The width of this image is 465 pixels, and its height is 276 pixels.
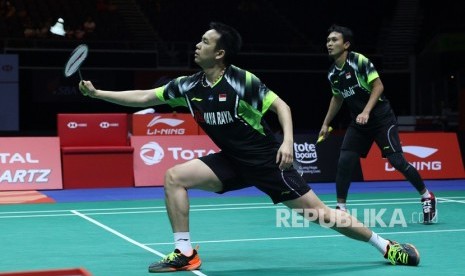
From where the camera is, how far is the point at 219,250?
251 inches

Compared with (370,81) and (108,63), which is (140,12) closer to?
(108,63)

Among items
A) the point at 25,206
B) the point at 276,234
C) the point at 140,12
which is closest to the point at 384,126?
the point at 276,234

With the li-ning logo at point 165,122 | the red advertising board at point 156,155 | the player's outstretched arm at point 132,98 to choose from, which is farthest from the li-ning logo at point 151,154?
the player's outstretched arm at point 132,98

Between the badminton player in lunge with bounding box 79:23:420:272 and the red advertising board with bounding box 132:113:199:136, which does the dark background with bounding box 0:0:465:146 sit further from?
the badminton player in lunge with bounding box 79:23:420:272

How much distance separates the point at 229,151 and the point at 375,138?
8.90ft

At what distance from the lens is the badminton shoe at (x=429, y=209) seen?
7.73m

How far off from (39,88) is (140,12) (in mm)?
4010

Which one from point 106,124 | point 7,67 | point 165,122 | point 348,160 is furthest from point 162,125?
point 7,67

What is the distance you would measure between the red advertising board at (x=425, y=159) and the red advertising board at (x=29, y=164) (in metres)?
4.50

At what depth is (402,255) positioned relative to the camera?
550cm

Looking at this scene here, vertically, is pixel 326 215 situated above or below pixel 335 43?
below

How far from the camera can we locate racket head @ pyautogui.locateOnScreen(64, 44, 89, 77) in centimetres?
592

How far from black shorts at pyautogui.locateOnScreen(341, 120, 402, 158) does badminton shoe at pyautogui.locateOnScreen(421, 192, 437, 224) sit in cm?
52

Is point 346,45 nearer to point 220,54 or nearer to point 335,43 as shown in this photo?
point 335,43
